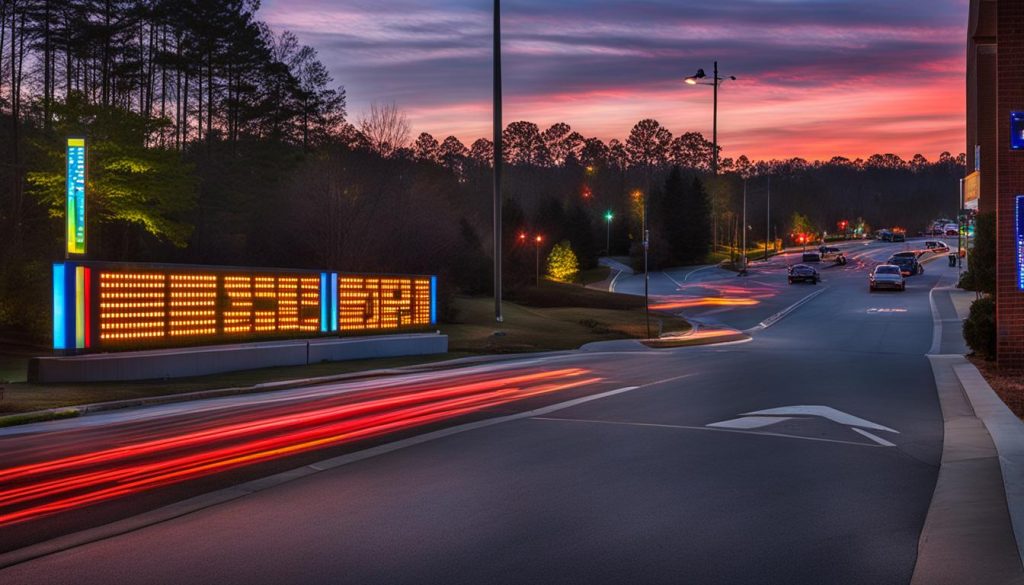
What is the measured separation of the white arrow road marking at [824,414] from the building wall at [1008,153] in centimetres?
618

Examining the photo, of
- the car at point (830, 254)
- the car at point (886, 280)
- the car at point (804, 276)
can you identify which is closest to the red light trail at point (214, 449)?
the car at point (886, 280)

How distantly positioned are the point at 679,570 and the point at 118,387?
586 inches

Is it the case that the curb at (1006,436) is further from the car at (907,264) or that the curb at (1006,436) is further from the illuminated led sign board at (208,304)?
the car at (907,264)

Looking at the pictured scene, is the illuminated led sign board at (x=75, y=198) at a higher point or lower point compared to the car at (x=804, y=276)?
higher

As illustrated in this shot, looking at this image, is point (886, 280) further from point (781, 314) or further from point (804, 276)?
point (781, 314)

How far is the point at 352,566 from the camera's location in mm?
6258

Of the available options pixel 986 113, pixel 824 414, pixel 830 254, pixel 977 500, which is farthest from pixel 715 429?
pixel 830 254

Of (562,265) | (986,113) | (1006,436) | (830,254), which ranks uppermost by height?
(986,113)

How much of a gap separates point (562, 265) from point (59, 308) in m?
70.2

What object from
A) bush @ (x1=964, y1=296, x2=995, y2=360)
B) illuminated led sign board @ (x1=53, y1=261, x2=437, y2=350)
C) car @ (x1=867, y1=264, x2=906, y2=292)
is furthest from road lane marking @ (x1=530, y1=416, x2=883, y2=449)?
car @ (x1=867, y1=264, x2=906, y2=292)

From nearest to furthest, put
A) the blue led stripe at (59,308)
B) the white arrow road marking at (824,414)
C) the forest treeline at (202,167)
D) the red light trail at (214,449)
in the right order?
the red light trail at (214,449), the white arrow road marking at (824,414), the blue led stripe at (59,308), the forest treeline at (202,167)

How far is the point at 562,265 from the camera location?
8844cm

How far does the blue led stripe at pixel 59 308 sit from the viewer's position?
19.5 meters

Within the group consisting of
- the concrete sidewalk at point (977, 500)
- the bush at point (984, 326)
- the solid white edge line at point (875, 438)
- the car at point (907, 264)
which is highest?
the car at point (907, 264)
